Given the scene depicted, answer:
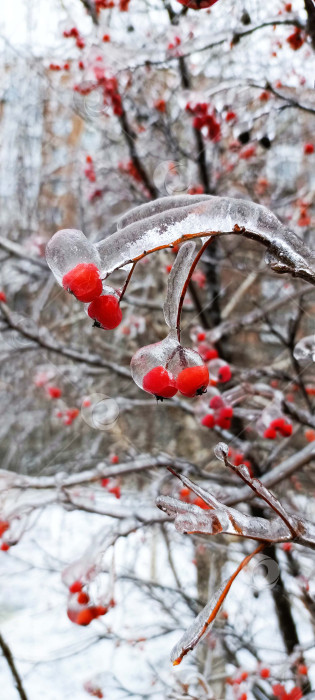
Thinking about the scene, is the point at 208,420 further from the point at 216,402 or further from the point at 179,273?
the point at 179,273

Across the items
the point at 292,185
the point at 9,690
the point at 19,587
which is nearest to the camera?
the point at 9,690

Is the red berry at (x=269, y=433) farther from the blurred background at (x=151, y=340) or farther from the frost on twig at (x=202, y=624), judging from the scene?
the frost on twig at (x=202, y=624)

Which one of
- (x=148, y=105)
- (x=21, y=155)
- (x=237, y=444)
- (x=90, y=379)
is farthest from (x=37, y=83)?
(x=237, y=444)

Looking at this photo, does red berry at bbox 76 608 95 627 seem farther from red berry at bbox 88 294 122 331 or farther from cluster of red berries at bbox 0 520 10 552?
red berry at bbox 88 294 122 331

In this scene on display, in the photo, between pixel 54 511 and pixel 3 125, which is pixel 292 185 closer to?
pixel 3 125

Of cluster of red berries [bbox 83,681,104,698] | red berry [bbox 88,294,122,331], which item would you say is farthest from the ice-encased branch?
cluster of red berries [bbox 83,681,104,698]
